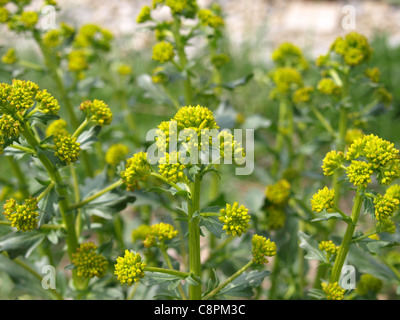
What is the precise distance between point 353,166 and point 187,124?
609 mm

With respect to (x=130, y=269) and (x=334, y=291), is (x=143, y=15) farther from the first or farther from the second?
(x=334, y=291)

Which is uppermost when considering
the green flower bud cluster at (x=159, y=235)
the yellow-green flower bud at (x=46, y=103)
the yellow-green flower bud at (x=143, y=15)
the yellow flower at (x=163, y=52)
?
the yellow-green flower bud at (x=143, y=15)

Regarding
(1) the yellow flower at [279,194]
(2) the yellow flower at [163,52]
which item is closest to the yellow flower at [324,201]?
(1) the yellow flower at [279,194]

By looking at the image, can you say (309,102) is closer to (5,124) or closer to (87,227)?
(87,227)

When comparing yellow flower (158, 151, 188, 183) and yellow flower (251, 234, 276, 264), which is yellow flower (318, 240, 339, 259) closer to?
yellow flower (251, 234, 276, 264)

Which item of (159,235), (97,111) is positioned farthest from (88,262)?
(97,111)

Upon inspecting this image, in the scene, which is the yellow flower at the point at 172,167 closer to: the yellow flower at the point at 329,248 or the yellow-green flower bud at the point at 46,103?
the yellow-green flower bud at the point at 46,103

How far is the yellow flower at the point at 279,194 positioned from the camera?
2348 mm

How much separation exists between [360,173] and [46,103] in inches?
46.6

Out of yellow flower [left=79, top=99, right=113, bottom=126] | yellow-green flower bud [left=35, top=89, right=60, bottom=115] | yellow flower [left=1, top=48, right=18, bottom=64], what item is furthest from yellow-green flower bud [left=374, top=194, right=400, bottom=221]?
yellow flower [left=1, top=48, right=18, bottom=64]

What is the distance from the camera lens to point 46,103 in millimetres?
1653

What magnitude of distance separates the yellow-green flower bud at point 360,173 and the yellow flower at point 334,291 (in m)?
0.41

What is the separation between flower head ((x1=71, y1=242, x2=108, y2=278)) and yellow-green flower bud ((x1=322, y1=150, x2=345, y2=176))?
3.28 feet

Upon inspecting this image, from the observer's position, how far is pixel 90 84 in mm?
2949
